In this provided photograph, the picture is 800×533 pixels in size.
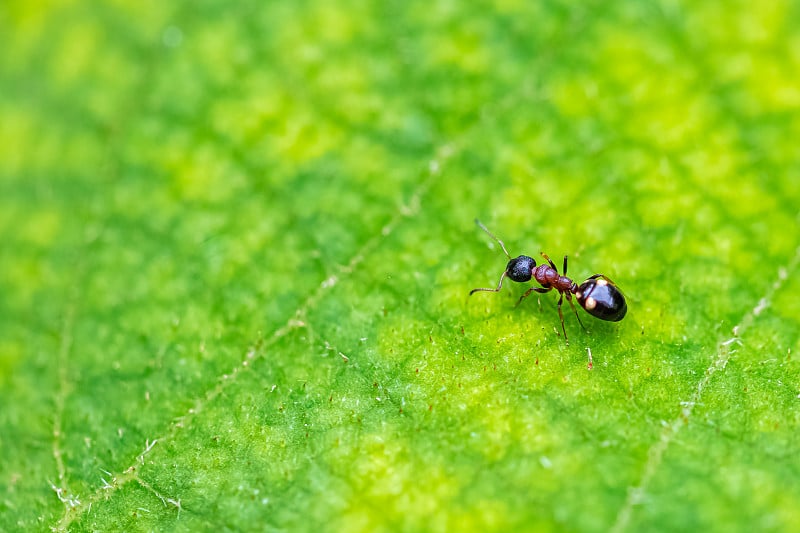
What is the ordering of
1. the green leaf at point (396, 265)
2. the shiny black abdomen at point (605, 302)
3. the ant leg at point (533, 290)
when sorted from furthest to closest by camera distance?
the ant leg at point (533, 290)
the shiny black abdomen at point (605, 302)
the green leaf at point (396, 265)

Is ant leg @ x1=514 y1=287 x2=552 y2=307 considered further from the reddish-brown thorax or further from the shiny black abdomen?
the shiny black abdomen

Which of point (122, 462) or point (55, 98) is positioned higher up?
point (55, 98)

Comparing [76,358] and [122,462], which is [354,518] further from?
[76,358]

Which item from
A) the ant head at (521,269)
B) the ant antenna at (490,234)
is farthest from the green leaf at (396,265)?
the ant head at (521,269)

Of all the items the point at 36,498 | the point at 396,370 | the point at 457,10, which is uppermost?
the point at 457,10

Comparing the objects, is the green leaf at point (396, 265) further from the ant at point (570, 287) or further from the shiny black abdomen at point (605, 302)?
the shiny black abdomen at point (605, 302)

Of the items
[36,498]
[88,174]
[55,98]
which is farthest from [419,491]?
[55,98]

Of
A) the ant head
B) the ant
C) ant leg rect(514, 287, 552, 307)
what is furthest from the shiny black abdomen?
the ant head

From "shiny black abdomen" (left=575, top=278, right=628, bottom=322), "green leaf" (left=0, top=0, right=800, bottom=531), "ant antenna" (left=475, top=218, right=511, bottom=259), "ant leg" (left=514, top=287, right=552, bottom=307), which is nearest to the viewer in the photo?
"green leaf" (left=0, top=0, right=800, bottom=531)
